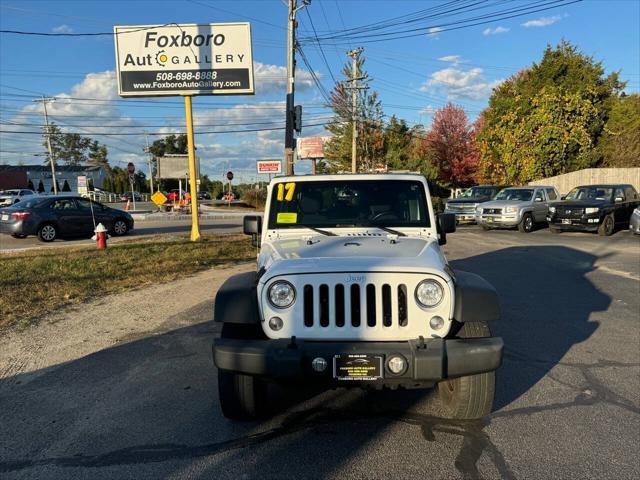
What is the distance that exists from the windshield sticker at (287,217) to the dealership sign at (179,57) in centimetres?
1255

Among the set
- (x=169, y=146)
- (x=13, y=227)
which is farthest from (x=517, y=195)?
(x=169, y=146)

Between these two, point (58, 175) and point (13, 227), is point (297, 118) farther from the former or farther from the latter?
point (58, 175)

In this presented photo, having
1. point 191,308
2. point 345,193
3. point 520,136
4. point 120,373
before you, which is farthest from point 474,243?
point 520,136

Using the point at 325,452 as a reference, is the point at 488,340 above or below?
above

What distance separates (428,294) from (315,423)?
4.25 feet

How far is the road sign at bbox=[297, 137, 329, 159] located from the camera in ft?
93.1

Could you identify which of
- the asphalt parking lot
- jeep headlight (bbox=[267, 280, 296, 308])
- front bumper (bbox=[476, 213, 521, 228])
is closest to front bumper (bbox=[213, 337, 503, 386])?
jeep headlight (bbox=[267, 280, 296, 308])

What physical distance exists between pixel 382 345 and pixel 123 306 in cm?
562

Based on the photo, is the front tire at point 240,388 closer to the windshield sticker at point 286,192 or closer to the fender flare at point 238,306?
the fender flare at point 238,306

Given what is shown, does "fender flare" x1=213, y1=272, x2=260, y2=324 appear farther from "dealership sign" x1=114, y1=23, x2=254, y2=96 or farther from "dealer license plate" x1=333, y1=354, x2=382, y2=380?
"dealership sign" x1=114, y1=23, x2=254, y2=96

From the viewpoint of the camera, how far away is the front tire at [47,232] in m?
16.8

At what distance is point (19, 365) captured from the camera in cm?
522

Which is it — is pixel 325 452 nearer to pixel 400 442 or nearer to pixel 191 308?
pixel 400 442

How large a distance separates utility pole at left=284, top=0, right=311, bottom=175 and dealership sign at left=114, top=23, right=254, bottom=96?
8.47 ft
